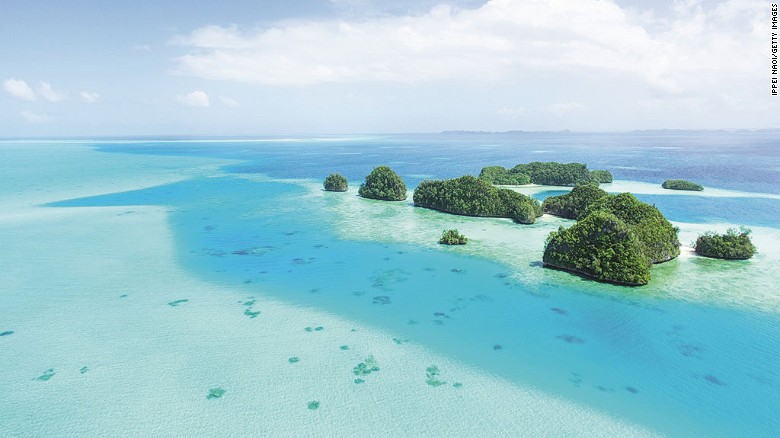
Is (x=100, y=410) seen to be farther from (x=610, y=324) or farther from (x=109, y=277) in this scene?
(x=610, y=324)

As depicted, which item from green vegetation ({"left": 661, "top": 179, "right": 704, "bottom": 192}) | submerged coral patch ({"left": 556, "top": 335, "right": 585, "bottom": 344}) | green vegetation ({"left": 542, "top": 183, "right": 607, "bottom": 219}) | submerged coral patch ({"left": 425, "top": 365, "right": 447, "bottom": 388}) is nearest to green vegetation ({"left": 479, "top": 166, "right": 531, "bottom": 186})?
green vegetation ({"left": 661, "top": 179, "right": 704, "bottom": 192})

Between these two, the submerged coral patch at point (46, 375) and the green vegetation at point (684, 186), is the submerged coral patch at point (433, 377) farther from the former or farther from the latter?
the green vegetation at point (684, 186)

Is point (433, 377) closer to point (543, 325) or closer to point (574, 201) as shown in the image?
point (543, 325)

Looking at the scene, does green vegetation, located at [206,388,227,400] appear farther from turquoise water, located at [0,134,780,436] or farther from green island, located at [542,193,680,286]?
green island, located at [542,193,680,286]

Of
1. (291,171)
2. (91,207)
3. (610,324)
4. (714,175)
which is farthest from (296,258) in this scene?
(714,175)

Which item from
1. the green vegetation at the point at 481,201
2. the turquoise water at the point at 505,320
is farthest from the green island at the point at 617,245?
the green vegetation at the point at 481,201

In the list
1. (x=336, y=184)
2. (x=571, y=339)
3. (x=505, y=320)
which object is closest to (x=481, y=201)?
(x=505, y=320)
